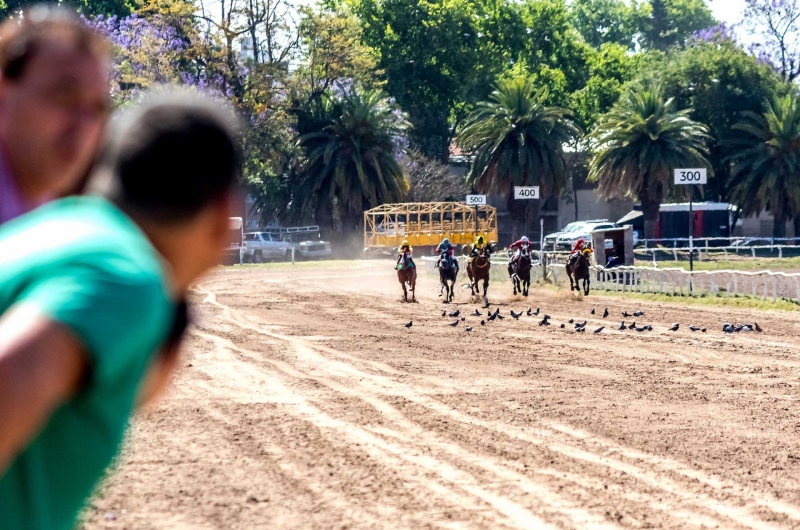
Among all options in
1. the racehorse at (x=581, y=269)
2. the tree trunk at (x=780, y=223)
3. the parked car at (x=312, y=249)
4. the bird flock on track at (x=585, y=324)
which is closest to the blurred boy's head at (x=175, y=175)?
the bird flock on track at (x=585, y=324)

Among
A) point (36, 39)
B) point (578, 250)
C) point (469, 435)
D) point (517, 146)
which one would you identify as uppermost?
point (517, 146)

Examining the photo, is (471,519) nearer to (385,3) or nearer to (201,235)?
(201,235)

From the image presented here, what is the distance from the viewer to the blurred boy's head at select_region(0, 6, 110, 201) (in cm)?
209

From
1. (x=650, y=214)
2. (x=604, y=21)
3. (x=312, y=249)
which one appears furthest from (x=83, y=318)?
(x=604, y=21)

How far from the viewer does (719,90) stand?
62406 millimetres

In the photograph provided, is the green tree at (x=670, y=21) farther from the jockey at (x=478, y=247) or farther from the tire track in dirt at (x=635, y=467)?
the tire track in dirt at (x=635, y=467)

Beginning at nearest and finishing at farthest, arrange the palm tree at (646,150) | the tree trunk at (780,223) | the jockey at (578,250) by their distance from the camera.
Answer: the jockey at (578,250)
the palm tree at (646,150)
the tree trunk at (780,223)

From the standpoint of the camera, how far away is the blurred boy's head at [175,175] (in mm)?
1907

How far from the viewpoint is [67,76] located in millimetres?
2082

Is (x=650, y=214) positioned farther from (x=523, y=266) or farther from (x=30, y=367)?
(x=30, y=367)

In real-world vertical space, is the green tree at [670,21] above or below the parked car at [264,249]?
above

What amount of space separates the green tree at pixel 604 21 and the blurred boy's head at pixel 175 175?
123m

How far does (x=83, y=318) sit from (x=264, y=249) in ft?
187

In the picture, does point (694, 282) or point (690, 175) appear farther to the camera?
point (694, 282)
